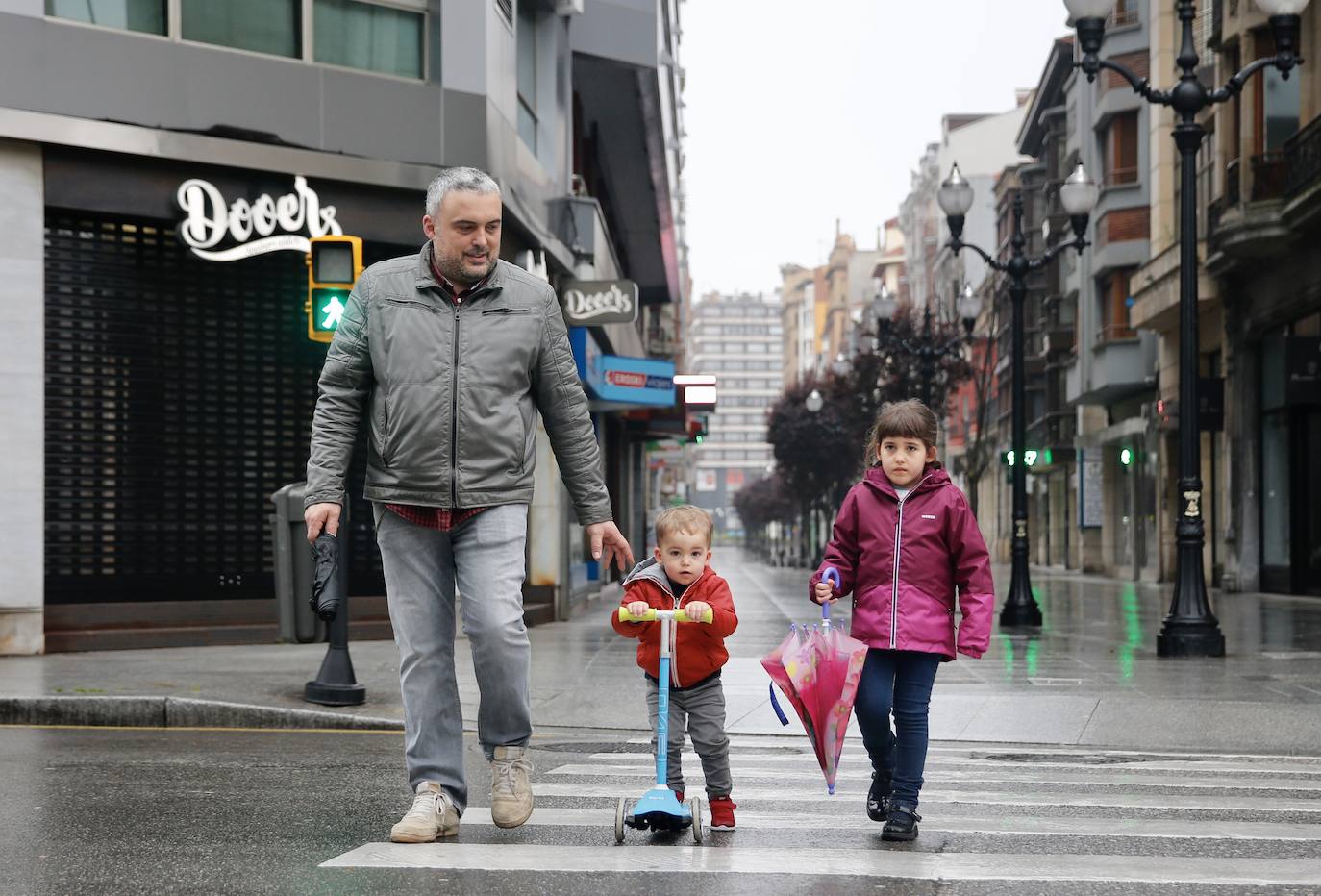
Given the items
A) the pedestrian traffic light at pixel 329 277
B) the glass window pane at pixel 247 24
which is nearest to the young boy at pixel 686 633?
the pedestrian traffic light at pixel 329 277

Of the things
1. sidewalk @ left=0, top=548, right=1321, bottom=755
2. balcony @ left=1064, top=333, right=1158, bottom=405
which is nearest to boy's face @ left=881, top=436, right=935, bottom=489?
sidewalk @ left=0, top=548, right=1321, bottom=755

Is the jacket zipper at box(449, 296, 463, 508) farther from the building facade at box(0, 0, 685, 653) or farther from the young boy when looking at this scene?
the building facade at box(0, 0, 685, 653)

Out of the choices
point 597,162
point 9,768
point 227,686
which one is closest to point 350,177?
point 227,686

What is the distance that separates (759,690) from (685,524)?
Answer: 6527 mm

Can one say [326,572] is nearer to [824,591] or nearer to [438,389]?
[438,389]

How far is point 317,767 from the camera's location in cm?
793

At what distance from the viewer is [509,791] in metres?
5.84

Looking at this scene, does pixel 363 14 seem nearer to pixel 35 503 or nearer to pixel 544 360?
pixel 35 503

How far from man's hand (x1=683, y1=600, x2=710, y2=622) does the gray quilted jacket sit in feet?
1.62

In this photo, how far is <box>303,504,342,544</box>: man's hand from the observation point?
5.70 metres

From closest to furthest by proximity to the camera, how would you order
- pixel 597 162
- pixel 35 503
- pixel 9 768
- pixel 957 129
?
pixel 9 768, pixel 35 503, pixel 597 162, pixel 957 129

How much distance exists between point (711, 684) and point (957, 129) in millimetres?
91433

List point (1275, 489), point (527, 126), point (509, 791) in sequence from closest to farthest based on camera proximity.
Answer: point (509, 791), point (527, 126), point (1275, 489)

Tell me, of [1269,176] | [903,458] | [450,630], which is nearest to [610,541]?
[450,630]
